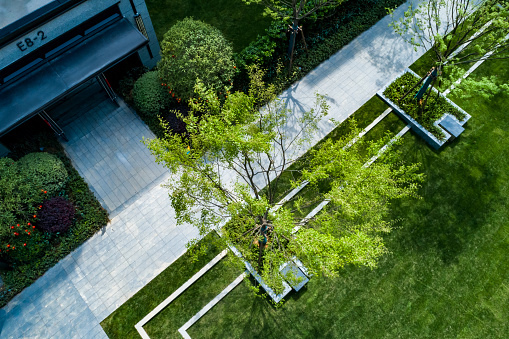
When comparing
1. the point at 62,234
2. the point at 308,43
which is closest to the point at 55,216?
the point at 62,234

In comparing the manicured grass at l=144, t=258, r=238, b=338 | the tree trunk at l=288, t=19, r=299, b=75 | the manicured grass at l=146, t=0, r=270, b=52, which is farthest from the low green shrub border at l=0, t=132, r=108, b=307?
the tree trunk at l=288, t=19, r=299, b=75

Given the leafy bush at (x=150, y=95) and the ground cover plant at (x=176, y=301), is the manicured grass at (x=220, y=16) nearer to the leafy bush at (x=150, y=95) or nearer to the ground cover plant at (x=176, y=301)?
the leafy bush at (x=150, y=95)

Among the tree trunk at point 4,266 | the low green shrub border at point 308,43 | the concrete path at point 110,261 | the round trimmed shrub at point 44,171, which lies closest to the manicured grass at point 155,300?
the concrete path at point 110,261

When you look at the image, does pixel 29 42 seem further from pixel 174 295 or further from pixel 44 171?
pixel 174 295

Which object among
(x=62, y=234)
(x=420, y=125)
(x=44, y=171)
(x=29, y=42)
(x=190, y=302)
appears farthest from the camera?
(x=420, y=125)

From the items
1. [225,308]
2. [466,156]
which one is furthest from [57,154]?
[466,156]
